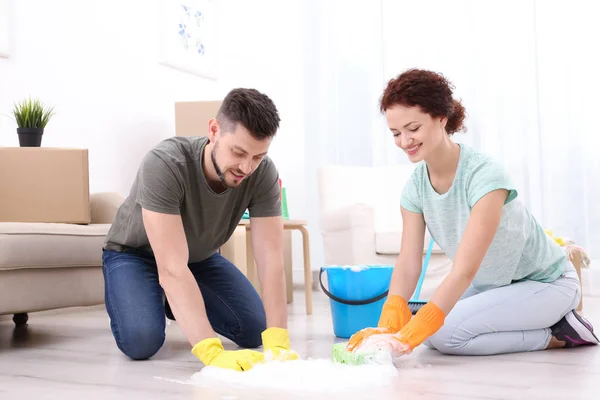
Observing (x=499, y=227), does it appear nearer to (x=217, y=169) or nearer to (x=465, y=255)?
(x=465, y=255)

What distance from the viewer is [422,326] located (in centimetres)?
165

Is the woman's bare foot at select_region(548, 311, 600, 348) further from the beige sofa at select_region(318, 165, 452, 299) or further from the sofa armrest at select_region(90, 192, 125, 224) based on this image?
the sofa armrest at select_region(90, 192, 125, 224)

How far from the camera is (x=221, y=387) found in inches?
60.2

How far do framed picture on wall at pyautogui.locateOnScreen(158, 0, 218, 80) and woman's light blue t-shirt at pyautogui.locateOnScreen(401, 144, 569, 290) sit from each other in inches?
96.1

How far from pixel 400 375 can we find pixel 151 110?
264 centimetres

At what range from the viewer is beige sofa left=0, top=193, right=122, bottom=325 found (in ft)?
6.72

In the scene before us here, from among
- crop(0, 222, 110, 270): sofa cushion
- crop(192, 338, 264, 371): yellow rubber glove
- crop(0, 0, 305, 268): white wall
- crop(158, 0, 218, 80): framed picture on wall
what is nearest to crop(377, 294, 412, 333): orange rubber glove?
crop(192, 338, 264, 371): yellow rubber glove

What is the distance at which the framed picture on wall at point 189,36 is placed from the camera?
3.93m

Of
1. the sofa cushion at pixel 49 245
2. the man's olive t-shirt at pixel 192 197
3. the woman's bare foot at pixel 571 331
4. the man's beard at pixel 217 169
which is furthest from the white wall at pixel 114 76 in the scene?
the woman's bare foot at pixel 571 331

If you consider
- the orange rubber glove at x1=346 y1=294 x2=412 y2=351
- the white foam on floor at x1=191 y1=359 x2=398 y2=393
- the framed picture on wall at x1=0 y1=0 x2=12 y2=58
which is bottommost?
the white foam on floor at x1=191 y1=359 x2=398 y2=393

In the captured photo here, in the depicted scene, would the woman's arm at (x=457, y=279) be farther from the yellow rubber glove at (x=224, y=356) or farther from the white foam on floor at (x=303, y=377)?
the yellow rubber glove at (x=224, y=356)

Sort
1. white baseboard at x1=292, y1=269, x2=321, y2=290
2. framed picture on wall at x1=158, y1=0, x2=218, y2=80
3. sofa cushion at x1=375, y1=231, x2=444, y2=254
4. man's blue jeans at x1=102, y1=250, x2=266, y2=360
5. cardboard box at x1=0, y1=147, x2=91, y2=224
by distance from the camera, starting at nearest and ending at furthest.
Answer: man's blue jeans at x1=102, y1=250, x2=266, y2=360, cardboard box at x1=0, y1=147, x2=91, y2=224, sofa cushion at x1=375, y1=231, x2=444, y2=254, framed picture on wall at x1=158, y1=0, x2=218, y2=80, white baseboard at x1=292, y1=269, x2=321, y2=290

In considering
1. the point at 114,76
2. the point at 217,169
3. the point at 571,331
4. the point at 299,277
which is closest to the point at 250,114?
the point at 217,169

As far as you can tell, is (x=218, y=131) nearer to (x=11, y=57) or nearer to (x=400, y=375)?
(x=400, y=375)
